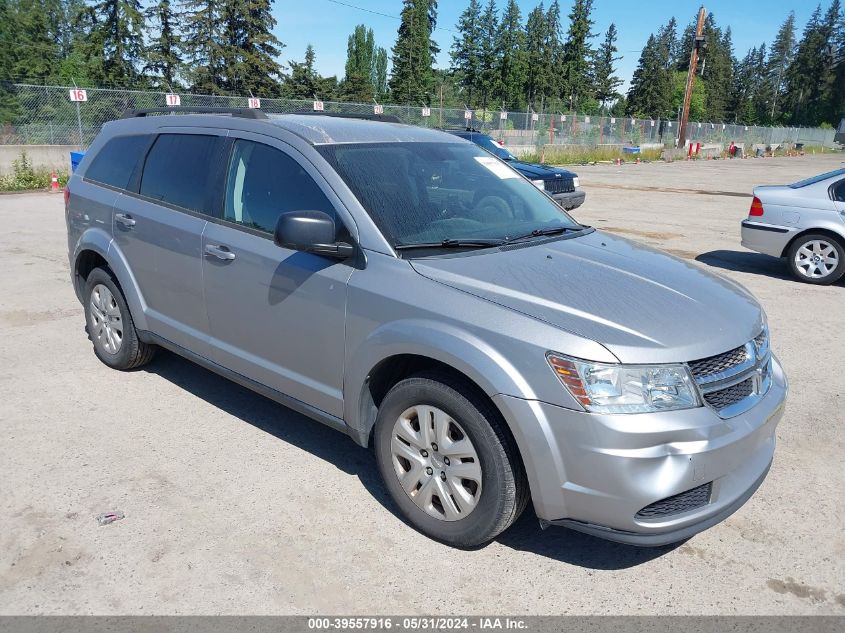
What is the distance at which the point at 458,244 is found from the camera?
11.4 ft

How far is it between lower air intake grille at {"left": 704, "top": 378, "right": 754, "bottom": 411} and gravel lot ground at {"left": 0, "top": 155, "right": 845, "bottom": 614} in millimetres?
798

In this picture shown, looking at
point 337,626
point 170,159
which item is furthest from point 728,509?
point 170,159

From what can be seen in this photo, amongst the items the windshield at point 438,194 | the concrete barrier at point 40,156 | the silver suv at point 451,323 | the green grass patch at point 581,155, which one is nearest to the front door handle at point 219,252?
the silver suv at point 451,323

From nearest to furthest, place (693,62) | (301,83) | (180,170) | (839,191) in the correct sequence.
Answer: (180,170)
(839,191)
(693,62)
(301,83)

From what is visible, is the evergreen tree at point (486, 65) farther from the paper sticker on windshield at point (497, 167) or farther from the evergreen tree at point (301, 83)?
the paper sticker on windshield at point (497, 167)

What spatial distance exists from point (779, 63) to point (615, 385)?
16044 centimetres

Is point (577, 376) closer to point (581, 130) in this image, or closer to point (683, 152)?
point (581, 130)

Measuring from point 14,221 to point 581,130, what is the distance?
37.3m

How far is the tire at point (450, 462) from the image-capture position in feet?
9.49

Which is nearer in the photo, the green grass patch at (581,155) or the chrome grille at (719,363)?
the chrome grille at (719,363)

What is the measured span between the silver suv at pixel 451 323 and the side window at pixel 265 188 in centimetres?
1

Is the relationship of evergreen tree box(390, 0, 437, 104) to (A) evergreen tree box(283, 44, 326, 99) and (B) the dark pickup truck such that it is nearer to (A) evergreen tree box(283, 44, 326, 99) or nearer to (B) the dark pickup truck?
(A) evergreen tree box(283, 44, 326, 99)

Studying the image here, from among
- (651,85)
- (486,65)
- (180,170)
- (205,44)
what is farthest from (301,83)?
(651,85)

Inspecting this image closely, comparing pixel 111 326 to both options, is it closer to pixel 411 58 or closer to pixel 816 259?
pixel 816 259
